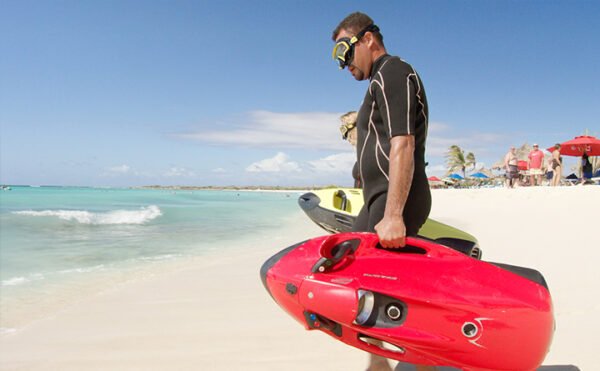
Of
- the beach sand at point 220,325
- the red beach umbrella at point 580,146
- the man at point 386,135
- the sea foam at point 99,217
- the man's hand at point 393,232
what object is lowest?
the sea foam at point 99,217

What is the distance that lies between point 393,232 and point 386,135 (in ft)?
1.53

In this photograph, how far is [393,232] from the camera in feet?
5.81

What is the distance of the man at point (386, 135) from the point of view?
178 cm

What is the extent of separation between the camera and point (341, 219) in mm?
3074

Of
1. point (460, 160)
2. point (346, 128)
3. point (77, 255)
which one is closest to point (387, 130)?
point (346, 128)

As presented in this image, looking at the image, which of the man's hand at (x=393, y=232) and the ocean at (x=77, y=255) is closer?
the man's hand at (x=393, y=232)

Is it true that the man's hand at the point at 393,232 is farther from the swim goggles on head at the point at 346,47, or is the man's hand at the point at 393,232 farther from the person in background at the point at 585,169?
the person in background at the point at 585,169

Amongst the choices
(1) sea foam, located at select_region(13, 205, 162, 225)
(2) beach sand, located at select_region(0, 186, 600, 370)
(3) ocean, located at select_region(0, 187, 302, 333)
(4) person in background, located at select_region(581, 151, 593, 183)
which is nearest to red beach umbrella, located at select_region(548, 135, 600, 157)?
(4) person in background, located at select_region(581, 151, 593, 183)

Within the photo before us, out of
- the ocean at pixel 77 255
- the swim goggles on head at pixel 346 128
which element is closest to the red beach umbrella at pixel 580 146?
the ocean at pixel 77 255

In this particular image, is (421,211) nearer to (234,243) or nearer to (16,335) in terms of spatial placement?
(16,335)

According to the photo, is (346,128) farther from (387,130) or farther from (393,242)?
(393,242)

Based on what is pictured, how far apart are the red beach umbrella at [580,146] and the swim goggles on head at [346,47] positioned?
728 inches


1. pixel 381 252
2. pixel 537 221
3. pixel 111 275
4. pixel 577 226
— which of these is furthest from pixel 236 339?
pixel 537 221

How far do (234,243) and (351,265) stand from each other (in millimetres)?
9118
